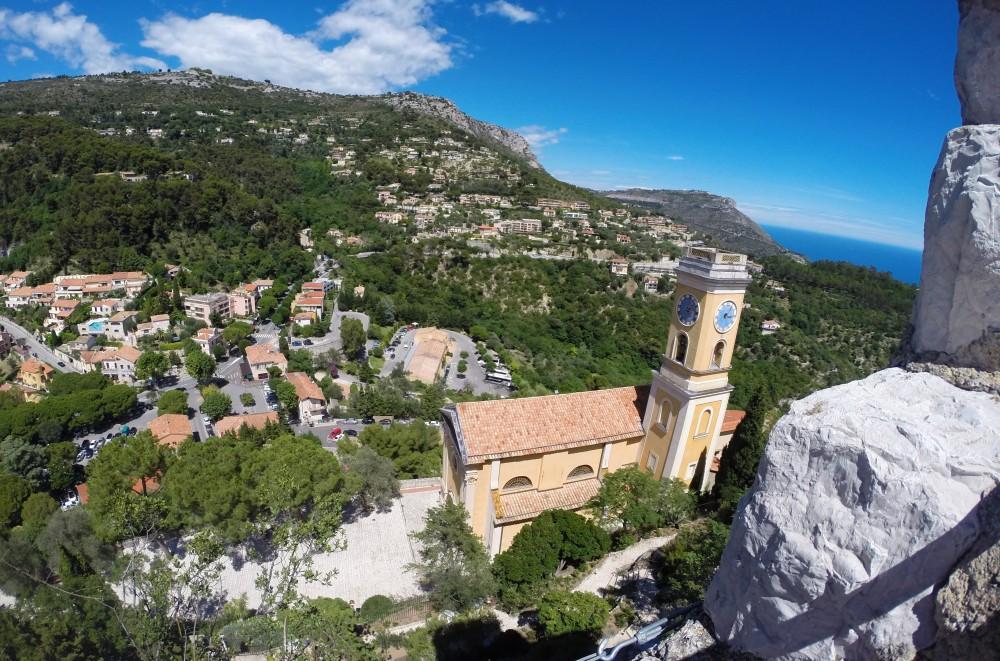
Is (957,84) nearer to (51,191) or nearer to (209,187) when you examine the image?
(209,187)

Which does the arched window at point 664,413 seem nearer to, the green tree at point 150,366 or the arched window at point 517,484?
the arched window at point 517,484

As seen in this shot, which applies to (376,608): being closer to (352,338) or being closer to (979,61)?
(979,61)

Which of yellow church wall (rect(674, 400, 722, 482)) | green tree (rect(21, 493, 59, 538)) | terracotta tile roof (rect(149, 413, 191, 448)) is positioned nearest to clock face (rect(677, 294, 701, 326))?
yellow church wall (rect(674, 400, 722, 482))

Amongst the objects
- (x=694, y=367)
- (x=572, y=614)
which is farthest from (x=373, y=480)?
(x=694, y=367)

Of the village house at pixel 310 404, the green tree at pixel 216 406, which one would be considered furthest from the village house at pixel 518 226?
the green tree at pixel 216 406

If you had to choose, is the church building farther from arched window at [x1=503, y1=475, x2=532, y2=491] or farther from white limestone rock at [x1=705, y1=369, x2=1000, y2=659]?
white limestone rock at [x1=705, y1=369, x2=1000, y2=659]

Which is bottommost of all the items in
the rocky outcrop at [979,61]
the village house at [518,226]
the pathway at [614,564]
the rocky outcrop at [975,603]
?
the pathway at [614,564]
